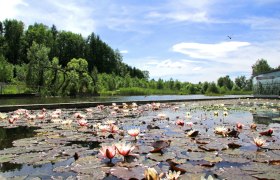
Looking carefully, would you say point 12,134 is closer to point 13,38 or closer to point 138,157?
point 138,157

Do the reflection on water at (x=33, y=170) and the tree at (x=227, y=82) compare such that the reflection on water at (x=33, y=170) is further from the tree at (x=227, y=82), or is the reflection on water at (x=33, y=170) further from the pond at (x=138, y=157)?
the tree at (x=227, y=82)

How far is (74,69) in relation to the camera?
24.6 meters

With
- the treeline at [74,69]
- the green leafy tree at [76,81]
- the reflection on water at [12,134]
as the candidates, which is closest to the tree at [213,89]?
the treeline at [74,69]

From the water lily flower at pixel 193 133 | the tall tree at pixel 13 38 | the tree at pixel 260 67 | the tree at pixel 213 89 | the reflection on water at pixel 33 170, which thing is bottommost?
the reflection on water at pixel 33 170

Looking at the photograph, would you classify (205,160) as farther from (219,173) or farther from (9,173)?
(9,173)

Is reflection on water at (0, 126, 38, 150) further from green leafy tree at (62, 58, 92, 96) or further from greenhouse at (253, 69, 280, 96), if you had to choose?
greenhouse at (253, 69, 280, 96)

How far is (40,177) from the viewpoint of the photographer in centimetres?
271

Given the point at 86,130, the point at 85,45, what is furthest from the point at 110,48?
the point at 86,130

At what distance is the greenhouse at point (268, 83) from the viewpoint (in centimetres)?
2850

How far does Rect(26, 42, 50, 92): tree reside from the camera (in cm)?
2538

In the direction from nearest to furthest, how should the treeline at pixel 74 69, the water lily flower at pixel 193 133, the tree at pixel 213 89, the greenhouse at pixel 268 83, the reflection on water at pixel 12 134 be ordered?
the reflection on water at pixel 12 134
the water lily flower at pixel 193 133
the treeline at pixel 74 69
the greenhouse at pixel 268 83
the tree at pixel 213 89

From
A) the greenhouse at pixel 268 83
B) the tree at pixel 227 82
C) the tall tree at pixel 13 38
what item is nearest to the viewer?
the greenhouse at pixel 268 83

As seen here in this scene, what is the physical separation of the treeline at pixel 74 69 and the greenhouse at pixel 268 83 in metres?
17.7

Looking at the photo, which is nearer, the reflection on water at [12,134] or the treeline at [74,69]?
the reflection on water at [12,134]
